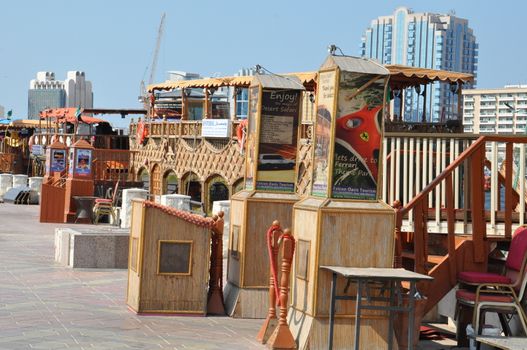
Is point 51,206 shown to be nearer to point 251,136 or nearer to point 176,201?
point 176,201

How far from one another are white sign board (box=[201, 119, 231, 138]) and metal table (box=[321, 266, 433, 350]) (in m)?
30.4

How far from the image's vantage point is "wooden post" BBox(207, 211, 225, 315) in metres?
11.7

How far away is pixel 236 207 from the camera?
12.0m

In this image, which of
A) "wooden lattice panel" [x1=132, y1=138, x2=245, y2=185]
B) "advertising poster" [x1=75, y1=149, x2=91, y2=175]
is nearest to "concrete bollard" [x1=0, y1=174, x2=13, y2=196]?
"wooden lattice panel" [x1=132, y1=138, x2=245, y2=185]

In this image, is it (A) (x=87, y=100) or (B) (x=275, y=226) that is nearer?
(B) (x=275, y=226)

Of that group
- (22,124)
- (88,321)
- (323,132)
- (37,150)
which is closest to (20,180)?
(37,150)

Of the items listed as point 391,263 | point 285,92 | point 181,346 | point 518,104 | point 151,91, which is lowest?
point 181,346

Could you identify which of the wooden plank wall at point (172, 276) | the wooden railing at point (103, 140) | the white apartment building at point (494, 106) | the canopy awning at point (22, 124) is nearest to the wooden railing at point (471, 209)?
the wooden plank wall at point (172, 276)

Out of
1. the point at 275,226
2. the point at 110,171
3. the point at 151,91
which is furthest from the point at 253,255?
the point at 151,91

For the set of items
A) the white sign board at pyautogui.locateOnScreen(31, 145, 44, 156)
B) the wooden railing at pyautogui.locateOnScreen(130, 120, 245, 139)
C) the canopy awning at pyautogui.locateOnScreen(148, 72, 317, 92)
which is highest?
the canopy awning at pyautogui.locateOnScreen(148, 72, 317, 92)

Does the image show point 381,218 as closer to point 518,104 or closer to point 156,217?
point 156,217

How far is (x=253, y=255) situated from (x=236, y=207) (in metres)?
0.58

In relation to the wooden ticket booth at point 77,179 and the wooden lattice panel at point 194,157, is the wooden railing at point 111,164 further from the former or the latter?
the wooden ticket booth at point 77,179

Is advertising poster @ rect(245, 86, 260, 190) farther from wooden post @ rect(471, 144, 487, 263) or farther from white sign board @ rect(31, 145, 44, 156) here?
white sign board @ rect(31, 145, 44, 156)
